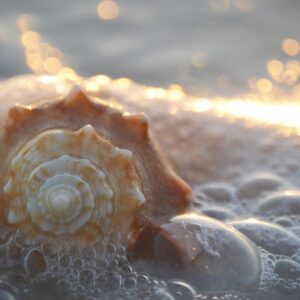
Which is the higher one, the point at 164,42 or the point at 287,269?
the point at 164,42

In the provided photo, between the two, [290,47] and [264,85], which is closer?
[264,85]

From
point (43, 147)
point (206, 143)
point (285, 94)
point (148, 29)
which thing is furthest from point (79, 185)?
point (148, 29)

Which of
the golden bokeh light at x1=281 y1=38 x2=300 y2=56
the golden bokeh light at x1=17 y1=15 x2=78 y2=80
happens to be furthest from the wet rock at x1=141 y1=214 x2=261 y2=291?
the golden bokeh light at x1=281 y1=38 x2=300 y2=56

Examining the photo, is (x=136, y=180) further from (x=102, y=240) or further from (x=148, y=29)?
(x=148, y=29)

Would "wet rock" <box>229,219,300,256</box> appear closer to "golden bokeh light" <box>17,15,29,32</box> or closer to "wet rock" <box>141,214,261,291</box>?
"wet rock" <box>141,214,261,291</box>

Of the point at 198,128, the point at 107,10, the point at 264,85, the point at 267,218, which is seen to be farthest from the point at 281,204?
the point at 107,10

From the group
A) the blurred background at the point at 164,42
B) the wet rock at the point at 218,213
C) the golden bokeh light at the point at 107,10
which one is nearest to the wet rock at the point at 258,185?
the wet rock at the point at 218,213

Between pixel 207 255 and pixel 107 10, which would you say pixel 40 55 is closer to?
pixel 107 10

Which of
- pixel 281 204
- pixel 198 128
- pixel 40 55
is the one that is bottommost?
pixel 281 204
